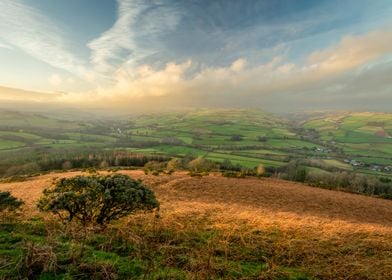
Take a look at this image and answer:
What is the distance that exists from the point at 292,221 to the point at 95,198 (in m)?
13.2

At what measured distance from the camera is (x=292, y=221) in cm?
1636

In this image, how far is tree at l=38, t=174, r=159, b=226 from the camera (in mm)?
11766

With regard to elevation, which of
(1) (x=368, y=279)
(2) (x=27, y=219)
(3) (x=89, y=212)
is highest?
(1) (x=368, y=279)

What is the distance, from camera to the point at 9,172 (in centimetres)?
6681

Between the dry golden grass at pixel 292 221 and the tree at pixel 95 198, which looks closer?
the dry golden grass at pixel 292 221

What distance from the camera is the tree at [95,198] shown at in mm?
11766

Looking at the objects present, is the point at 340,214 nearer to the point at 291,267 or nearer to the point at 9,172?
the point at 291,267

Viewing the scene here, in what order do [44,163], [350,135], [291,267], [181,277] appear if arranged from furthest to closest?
1. [350,135]
2. [44,163]
3. [291,267]
4. [181,277]

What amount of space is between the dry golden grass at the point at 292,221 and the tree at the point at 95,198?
1.17m

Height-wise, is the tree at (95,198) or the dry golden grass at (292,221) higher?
the tree at (95,198)

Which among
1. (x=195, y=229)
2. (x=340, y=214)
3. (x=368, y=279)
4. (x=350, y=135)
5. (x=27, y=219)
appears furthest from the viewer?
(x=350, y=135)

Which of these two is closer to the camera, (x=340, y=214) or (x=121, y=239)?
(x=121, y=239)

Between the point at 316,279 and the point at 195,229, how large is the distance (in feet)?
21.1

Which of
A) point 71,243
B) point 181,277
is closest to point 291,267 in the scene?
point 181,277
